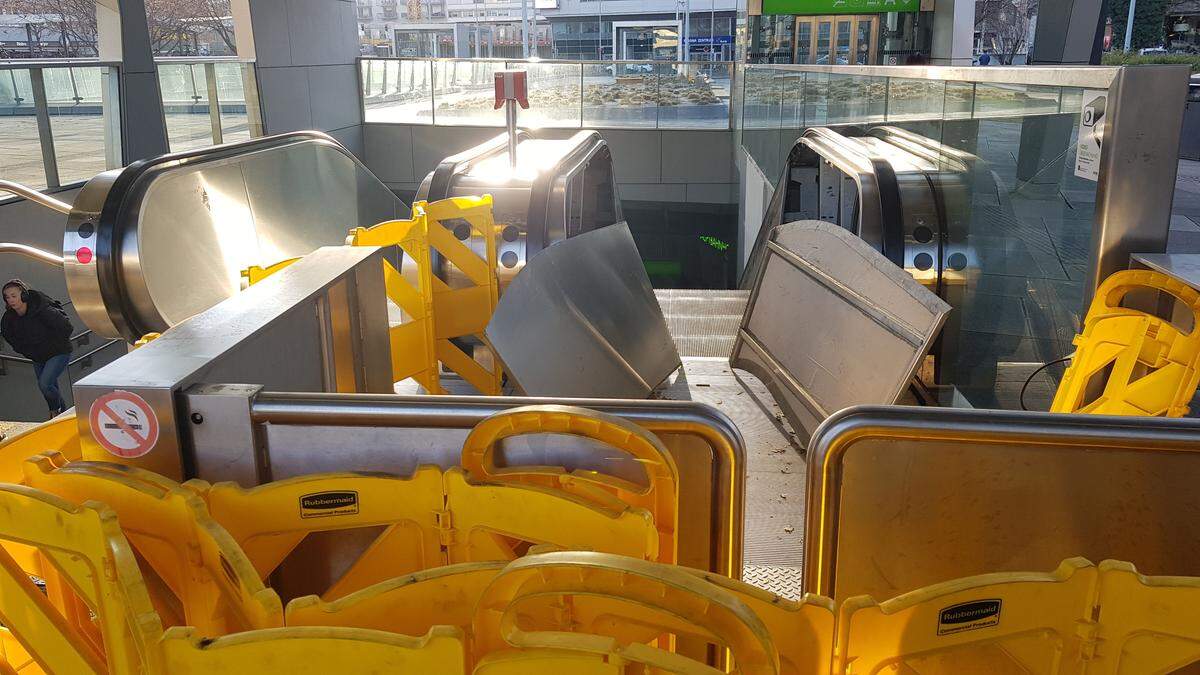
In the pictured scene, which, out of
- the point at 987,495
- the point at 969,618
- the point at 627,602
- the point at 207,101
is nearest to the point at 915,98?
the point at 987,495

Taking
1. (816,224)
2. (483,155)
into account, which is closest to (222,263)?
(483,155)

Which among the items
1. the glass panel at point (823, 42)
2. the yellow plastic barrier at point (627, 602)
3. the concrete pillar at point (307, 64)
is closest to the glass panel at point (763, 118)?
the glass panel at point (823, 42)

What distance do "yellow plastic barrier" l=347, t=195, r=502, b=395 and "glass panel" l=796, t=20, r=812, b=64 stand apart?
1154cm

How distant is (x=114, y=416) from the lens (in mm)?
2184

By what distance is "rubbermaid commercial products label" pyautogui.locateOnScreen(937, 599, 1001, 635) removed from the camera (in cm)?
179

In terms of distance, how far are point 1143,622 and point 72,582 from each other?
206 centimetres

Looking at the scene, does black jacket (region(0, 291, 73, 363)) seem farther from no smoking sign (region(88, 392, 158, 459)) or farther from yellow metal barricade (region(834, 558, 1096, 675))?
yellow metal barricade (region(834, 558, 1096, 675))

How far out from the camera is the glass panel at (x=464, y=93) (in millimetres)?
17250

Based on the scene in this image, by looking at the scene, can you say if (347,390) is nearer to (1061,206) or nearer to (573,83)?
(1061,206)

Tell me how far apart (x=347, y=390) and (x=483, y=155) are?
5.18 meters

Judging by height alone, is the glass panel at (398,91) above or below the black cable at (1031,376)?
above

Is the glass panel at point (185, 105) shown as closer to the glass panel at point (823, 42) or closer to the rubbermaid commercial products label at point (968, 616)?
the glass panel at point (823, 42)

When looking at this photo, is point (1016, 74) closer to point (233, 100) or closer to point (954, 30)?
point (233, 100)

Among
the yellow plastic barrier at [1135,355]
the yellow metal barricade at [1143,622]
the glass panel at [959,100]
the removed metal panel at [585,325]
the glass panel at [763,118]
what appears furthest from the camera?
the glass panel at [763,118]
